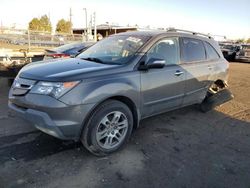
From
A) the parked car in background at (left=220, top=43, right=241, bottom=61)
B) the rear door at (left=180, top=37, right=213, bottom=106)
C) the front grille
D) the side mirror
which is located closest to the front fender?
the side mirror

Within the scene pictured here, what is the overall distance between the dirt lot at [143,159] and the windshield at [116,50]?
1.39m

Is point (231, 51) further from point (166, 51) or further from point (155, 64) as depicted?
point (155, 64)

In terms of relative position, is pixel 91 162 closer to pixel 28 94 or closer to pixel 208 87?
pixel 28 94

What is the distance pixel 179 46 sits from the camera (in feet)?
16.4

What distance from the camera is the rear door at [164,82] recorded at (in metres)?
4.33

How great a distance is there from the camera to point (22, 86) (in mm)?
3791

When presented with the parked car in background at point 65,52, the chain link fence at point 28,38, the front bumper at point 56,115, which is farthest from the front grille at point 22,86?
the chain link fence at point 28,38

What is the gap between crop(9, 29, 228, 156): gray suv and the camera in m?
3.46

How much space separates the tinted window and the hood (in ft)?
2.97

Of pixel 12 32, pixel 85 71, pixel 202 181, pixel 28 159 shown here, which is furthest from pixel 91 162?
pixel 12 32

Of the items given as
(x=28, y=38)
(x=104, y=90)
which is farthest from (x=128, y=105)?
(x=28, y=38)

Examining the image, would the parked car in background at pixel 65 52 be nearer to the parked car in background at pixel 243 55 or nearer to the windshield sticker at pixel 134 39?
the windshield sticker at pixel 134 39

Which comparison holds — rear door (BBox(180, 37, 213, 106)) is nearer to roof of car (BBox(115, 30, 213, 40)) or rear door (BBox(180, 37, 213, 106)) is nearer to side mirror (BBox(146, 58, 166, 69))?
roof of car (BBox(115, 30, 213, 40))

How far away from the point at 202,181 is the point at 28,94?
8.37 ft
